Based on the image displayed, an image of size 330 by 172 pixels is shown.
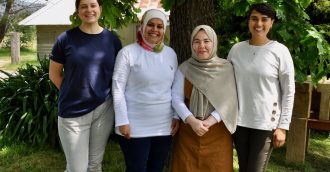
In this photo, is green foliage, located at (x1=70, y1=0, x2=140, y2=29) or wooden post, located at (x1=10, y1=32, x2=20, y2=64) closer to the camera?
green foliage, located at (x1=70, y1=0, x2=140, y2=29)

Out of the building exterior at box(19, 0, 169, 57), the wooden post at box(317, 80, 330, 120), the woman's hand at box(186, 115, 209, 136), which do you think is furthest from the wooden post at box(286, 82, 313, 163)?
the building exterior at box(19, 0, 169, 57)

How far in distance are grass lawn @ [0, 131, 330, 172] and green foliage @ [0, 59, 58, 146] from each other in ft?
0.62

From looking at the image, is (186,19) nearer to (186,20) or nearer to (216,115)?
(186,20)

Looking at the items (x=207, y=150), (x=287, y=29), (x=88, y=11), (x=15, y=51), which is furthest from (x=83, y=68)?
(x=15, y=51)

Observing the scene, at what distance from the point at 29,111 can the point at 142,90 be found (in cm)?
341

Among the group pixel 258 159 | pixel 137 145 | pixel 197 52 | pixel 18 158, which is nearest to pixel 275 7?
pixel 197 52

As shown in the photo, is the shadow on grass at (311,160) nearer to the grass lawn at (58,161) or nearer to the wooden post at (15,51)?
the grass lawn at (58,161)

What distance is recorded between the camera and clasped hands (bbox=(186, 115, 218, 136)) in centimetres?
309

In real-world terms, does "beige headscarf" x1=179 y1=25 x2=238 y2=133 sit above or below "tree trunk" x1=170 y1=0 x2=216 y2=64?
below

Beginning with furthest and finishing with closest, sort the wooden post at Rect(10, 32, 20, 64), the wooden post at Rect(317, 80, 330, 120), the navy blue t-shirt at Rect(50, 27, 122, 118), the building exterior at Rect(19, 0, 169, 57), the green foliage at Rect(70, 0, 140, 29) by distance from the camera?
the wooden post at Rect(10, 32, 20, 64) < the building exterior at Rect(19, 0, 169, 57) < the wooden post at Rect(317, 80, 330, 120) < the green foliage at Rect(70, 0, 140, 29) < the navy blue t-shirt at Rect(50, 27, 122, 118)

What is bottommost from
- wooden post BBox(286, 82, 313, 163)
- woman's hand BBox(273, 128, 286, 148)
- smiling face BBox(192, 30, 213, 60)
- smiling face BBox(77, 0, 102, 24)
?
wooden post BBox(286, 82, 313, 163)

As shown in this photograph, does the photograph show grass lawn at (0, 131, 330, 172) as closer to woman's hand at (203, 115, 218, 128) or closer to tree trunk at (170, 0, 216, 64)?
tree trunk at (170, 0, 216, 64)

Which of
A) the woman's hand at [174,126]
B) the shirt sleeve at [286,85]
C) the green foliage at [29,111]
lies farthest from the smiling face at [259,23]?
the green foliage at [29,111]

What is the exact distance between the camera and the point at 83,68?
304 cm
